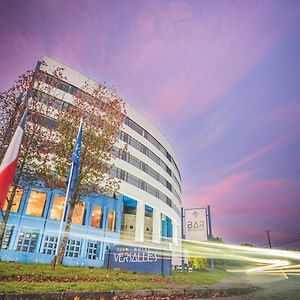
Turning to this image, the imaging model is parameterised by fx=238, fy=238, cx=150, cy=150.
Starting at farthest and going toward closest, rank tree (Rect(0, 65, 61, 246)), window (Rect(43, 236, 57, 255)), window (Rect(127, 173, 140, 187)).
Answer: window (Rect(127, 173, 140, 187)) < window (Rect(43, 236, 57, 255)) < tree (Rect(0, 65, 61, 246))

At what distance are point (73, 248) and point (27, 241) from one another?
180 inches

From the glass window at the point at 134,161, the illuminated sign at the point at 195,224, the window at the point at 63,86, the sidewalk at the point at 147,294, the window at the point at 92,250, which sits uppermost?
the window at the point at 63,86

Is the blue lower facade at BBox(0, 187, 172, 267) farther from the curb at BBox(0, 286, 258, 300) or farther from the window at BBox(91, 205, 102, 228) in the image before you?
the curb at BBox(0, 286, 258, 300)

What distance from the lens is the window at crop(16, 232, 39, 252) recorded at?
19.2 meters

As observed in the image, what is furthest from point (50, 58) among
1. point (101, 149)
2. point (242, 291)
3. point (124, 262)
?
point (242, 291)

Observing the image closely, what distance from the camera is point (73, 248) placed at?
2273 cm

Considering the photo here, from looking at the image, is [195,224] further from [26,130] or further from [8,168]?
[8,168]

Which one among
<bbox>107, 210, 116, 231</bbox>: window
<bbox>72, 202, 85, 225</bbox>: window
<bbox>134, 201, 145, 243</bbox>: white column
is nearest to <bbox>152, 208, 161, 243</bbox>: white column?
<bbox>134, 201, 145, 243</bbox>: white column

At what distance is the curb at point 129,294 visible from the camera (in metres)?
6.04

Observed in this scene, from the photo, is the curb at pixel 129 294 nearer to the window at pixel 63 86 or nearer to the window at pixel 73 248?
the window at pixel 73 248

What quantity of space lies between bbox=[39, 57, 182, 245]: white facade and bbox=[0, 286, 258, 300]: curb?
2024 cm

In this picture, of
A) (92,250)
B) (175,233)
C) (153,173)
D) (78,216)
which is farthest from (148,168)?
(175,233)

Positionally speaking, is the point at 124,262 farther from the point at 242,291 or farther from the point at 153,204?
the point at 153,204

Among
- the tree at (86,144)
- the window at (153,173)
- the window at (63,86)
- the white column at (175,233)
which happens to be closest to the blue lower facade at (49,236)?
the tree at (86,144)
